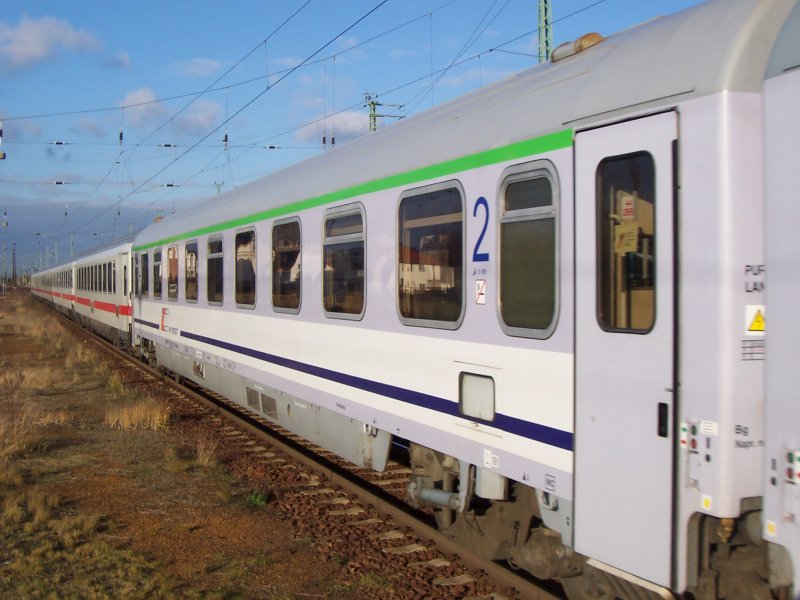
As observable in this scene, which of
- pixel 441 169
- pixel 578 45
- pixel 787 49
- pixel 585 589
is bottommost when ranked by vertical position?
pixel 585 589

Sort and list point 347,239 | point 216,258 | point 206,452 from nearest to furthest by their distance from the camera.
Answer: point 347,239 < point 206,452 < point 216,258

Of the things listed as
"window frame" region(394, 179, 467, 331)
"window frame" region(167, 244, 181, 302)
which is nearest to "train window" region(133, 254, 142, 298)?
"window frame" region(167, 244, 181, 302)

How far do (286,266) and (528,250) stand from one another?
440 cm

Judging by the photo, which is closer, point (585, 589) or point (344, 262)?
point (585, 589)

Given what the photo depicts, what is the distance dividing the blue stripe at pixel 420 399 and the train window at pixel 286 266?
65 cm

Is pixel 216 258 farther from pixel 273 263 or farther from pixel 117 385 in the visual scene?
pixel 117 385

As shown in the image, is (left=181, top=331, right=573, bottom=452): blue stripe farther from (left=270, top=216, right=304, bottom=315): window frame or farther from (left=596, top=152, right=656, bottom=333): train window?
(left=596, top=152, right=656, bottom=333): train window

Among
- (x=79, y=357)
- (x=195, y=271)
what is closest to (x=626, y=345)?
(x=195, y=271)

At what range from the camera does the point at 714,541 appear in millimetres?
3660

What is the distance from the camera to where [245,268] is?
10.0m

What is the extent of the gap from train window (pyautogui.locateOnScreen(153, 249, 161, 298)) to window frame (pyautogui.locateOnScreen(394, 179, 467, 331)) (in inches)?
413

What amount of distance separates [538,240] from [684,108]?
1.20m

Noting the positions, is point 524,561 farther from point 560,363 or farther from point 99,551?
point 99,551

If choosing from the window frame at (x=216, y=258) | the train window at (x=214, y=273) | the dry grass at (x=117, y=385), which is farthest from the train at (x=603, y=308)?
the dry grass at (x=117, y=385)
